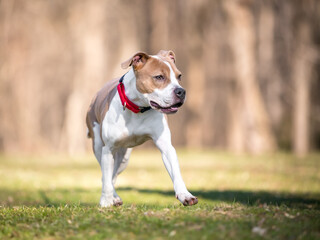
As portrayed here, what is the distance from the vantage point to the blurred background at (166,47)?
79.0ft

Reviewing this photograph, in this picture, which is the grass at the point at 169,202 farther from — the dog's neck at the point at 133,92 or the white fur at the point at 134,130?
the dog's neck at the point at 133,92

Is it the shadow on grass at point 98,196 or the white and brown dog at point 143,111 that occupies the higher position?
the white and brown dog at point 143,111

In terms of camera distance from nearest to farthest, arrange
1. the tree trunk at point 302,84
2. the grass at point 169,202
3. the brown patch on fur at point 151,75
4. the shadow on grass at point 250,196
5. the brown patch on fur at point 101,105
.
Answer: the grass at point 169,202
the brown patch on fur at point 151,75
the brown patch on fur at point 101,105
the shadow on grass at point 250,196
the tree trunk at point 302,84

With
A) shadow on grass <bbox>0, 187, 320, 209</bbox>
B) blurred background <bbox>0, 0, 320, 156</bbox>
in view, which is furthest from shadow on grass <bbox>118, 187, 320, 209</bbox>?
blurred background <bbox>0, 0, 320, 156</bbox>

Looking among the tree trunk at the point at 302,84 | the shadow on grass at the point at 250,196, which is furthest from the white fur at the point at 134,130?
the tree trunk at the point at 302,84

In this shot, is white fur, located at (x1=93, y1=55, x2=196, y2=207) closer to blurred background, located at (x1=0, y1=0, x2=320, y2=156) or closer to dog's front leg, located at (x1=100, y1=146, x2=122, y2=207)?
dog's front leg, located at (x1=100, y1=146, x2=122, y2=207)

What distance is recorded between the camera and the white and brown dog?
6.44m

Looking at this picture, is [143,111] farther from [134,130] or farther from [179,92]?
[179,92]

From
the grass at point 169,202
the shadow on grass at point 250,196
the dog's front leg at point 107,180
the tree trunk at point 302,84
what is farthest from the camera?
the tree trunk at point 302,84

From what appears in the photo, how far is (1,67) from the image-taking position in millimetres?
27453

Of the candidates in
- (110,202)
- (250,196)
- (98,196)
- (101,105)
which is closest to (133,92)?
(101,105)

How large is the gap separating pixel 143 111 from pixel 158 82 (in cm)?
50

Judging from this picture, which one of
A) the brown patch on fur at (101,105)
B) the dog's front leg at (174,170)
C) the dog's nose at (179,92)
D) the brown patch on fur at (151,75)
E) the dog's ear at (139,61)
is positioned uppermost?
the dog's ear at (139,61)

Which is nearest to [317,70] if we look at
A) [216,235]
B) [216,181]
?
[216,181]
